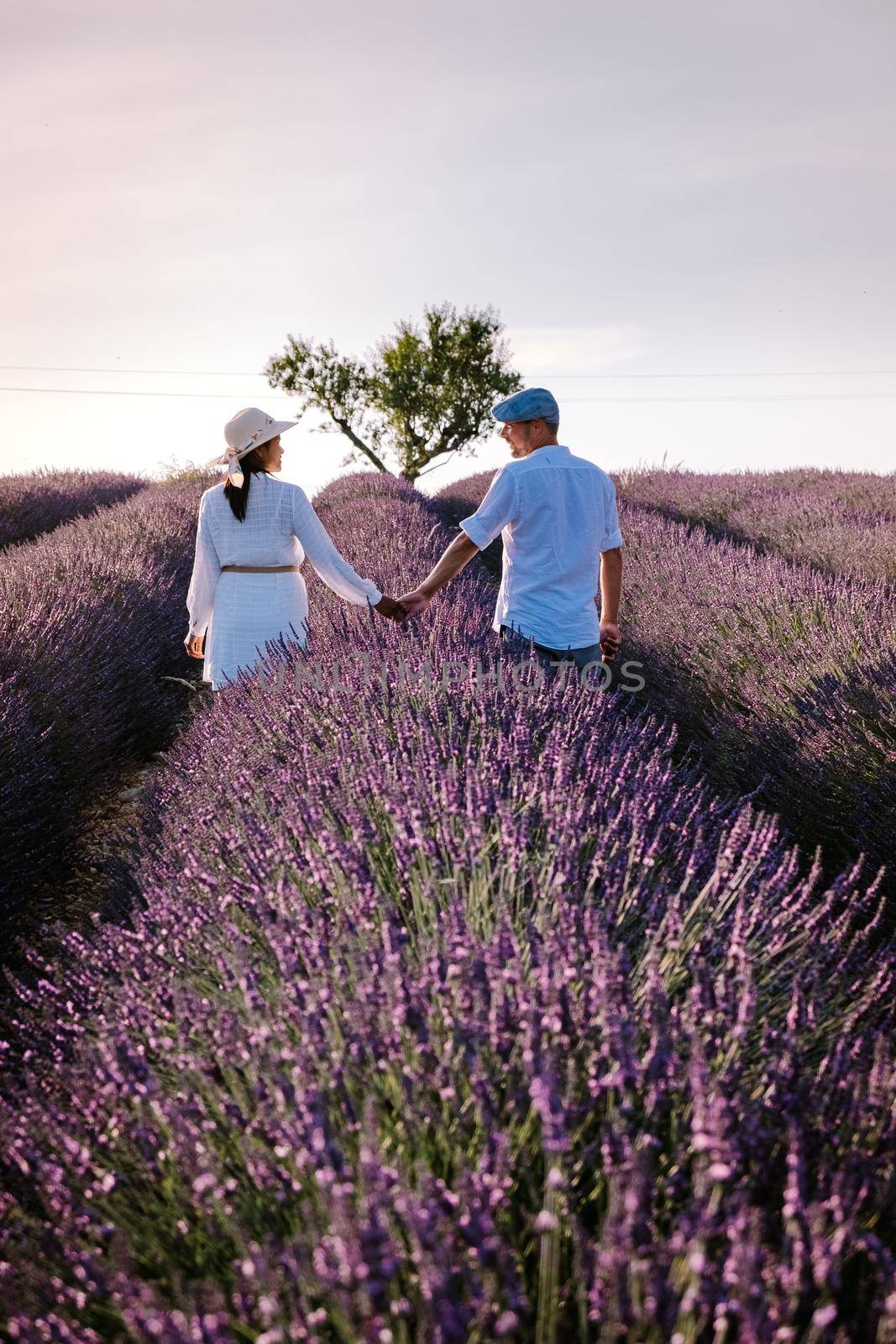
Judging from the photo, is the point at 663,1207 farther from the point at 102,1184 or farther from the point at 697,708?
the point at 697,708

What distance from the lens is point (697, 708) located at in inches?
179

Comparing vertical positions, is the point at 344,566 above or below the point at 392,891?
above

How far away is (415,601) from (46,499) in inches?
426

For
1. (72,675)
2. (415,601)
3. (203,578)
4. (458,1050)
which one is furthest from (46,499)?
(458,1050)

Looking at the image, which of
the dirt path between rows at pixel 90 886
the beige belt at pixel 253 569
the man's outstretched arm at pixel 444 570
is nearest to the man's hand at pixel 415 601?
the man's outstretched arm at pixel 444 570

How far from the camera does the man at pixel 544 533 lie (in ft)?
10.3

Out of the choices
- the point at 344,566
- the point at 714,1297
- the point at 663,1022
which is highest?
the point at 344,566

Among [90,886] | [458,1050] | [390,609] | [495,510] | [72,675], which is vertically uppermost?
[495,510]

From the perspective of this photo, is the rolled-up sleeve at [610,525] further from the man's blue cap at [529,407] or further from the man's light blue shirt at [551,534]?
the man's blue cap at [529,407]

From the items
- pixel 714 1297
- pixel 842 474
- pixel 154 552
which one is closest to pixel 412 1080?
pixel 714 1297

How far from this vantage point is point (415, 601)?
142 inches

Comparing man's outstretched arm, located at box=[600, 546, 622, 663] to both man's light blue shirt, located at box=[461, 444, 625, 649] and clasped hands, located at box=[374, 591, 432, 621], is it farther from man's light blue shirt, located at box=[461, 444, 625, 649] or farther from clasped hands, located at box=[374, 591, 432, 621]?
Result: clasped hands, located at box=[374, 591, 432, 621]

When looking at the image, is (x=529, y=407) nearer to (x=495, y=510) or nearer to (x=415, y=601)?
(x=495, y=510)

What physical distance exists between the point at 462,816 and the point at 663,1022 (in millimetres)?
847
